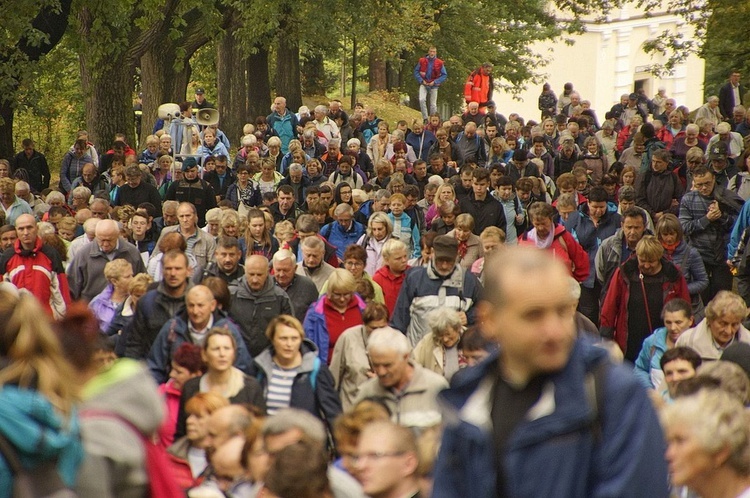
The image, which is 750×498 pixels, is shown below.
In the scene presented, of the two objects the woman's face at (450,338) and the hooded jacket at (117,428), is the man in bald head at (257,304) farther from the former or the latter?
the hooded jacket at (117,428)

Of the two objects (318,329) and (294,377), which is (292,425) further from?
(318,329)

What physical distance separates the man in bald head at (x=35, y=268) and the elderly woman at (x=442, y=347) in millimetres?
4389

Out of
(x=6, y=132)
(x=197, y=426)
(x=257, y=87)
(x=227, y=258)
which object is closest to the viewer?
(x=197, y=426)

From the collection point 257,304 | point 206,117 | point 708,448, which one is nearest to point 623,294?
point 257,304

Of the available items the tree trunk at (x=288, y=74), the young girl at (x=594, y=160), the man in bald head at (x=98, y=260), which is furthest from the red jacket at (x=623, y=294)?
the tree trunk at (x=288, y=74)

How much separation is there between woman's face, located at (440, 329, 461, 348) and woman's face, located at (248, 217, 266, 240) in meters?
4.96

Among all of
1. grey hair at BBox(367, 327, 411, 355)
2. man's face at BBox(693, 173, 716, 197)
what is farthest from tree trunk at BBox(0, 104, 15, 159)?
grey hair at BBox(367, 327, 411, 355)

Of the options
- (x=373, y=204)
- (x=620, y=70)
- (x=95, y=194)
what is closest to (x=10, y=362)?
(x=373, y=204)

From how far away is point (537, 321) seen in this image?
2945 mm

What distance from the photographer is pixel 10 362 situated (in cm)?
351

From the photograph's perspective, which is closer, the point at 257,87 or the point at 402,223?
the point at 402,223

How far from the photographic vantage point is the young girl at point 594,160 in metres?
21.2

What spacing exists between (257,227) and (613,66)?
53.9 meters

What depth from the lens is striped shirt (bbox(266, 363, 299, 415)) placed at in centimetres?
848
